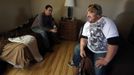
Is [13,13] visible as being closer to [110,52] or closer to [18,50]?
[18,50]

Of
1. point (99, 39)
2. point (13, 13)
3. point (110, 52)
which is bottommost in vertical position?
point (110, 52)

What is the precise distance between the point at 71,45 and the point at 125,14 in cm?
166

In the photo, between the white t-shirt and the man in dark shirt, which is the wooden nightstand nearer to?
the man in dark shirt

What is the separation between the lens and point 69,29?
14.5 ft

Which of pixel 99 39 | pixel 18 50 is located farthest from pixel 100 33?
pixel 18 50

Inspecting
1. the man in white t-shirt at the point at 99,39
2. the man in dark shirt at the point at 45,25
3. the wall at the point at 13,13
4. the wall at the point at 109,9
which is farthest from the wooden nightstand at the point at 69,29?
the man in white t-shirt at the point at 99,39

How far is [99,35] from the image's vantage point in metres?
2.19

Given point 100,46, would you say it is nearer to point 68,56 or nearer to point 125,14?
point 68,56

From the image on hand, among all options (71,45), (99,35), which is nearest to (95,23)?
(99,35)

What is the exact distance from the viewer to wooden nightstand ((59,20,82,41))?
4.36 meters

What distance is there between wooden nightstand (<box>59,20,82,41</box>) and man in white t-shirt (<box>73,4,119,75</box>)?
6.48 ft

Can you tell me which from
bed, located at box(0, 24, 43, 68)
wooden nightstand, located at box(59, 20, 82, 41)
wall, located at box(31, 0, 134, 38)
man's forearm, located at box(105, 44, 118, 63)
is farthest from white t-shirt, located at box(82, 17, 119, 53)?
wall, located at box(31, 0, 134, 38)

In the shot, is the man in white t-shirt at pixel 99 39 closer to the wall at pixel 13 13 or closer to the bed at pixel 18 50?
the bed at pixel 18 50

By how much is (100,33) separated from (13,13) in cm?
255
